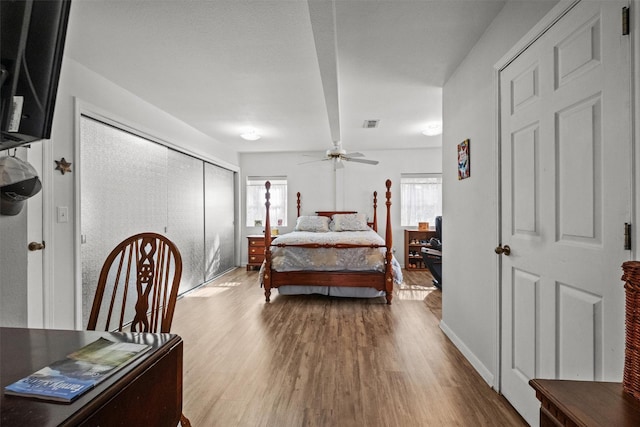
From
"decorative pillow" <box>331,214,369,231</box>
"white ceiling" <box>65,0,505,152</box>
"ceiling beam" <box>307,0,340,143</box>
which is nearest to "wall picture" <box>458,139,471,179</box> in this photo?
"white ceiling" <box>65,0,505,152</box>

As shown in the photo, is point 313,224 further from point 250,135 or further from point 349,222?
point 250,135

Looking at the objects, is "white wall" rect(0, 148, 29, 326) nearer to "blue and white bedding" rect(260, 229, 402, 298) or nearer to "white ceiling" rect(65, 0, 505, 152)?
"white ceiling" rect(65, 0, 505, 152)

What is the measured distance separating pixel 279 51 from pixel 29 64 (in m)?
1.94

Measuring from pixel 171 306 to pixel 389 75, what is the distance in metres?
2.44

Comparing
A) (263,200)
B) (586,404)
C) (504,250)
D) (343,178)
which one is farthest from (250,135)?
(586,404)

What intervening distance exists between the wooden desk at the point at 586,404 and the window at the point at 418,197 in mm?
5073

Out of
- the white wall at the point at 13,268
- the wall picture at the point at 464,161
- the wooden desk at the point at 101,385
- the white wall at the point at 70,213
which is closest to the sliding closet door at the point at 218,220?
the white wall at the point at 70,213

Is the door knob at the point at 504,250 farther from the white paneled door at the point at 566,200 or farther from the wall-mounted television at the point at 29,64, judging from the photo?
the wall-mounted television at the point at 29,64

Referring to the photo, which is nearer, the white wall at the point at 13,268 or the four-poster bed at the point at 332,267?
the white wall at the point at 13,268

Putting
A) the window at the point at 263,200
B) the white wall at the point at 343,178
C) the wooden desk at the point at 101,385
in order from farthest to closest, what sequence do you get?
1. the window at the point at 263,200
2. the white wall at the point at 343,178
3. the wooden desk at the point at 101,385

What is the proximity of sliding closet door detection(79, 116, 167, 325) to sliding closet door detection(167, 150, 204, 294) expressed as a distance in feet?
0.85

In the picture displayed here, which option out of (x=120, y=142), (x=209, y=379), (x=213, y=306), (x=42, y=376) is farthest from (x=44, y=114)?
(x=213, y=306)

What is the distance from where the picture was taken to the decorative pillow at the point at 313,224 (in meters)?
5.26

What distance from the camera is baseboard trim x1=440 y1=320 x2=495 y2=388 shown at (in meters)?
1.92
